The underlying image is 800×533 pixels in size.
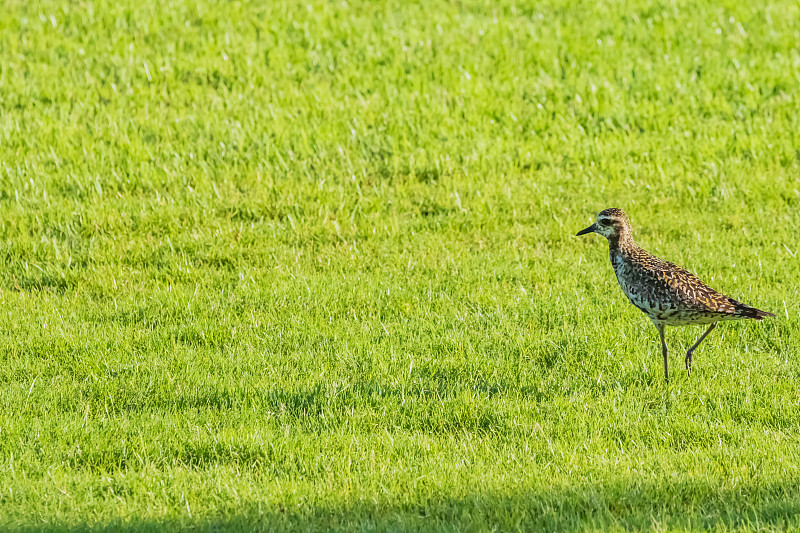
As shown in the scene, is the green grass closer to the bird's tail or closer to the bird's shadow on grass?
the bird's shadow on grass

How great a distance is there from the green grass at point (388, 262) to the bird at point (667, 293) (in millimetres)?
569

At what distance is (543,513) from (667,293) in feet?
7.84

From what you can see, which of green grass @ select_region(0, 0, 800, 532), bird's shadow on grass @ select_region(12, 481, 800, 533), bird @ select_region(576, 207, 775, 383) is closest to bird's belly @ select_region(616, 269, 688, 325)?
bird @ select_region(576, 207, 775, 383)

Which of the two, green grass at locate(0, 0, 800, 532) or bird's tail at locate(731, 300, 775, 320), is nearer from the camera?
green grass at locate(0, 0, 800, 532)

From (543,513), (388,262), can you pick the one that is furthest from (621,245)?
(543,513)

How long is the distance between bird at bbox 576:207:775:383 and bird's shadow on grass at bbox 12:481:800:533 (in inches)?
64.5

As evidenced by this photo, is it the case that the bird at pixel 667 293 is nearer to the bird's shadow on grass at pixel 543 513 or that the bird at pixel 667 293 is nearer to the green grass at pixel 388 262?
the green grass at pixel 388 262

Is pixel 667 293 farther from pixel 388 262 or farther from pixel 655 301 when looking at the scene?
pixel 388 262

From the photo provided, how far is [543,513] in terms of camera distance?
212 inches

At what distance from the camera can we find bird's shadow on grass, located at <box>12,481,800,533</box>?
5.21 metres

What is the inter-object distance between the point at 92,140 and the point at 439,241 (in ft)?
17.8

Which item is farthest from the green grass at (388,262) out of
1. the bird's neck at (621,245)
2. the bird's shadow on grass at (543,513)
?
the bird's neck at (621,245)

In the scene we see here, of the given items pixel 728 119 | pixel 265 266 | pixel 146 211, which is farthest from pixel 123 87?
pixel 728 119

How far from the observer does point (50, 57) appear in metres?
15.2
